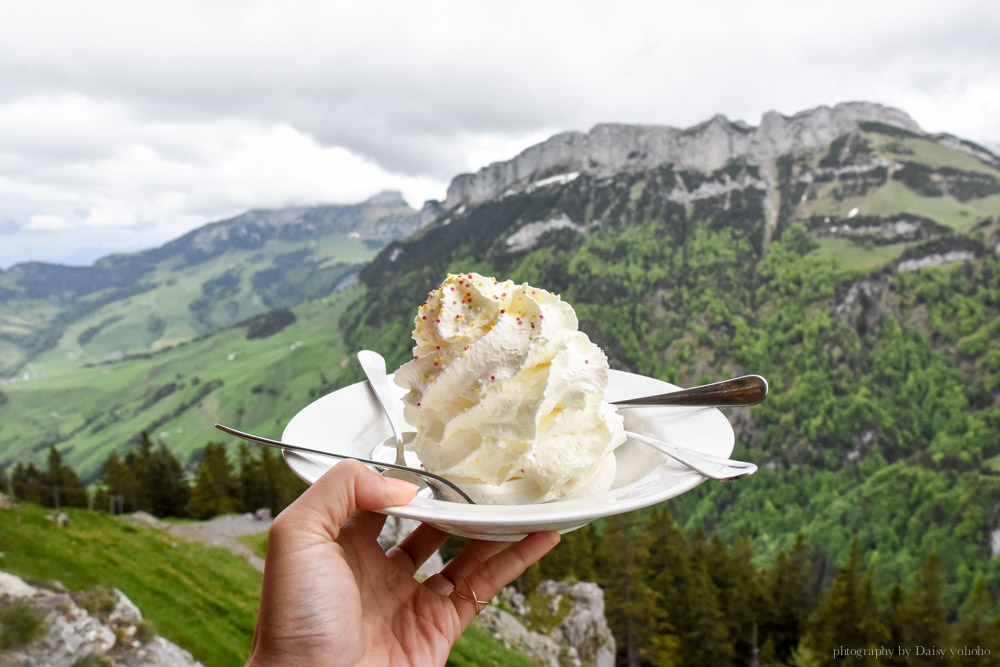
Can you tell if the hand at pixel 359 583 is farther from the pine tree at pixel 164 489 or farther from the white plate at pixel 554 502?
the pine tree at pixel 164 489

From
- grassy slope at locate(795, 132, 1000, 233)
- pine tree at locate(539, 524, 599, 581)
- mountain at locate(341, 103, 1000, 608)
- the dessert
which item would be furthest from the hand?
grassy slope at locate(795, 132, 1000, 233)

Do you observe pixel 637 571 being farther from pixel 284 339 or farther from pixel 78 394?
pixel 78 394

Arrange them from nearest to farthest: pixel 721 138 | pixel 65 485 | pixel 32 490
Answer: pixel 32 490 < pixel 65 485 < pixel 721 138

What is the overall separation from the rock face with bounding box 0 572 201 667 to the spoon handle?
30.9ft

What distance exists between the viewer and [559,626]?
2372cm

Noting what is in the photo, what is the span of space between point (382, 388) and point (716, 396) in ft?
5.83

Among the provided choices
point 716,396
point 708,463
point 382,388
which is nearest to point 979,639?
point 716,396

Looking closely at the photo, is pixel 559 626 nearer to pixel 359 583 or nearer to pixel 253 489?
pixel 359 583

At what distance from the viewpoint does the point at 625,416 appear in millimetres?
3238

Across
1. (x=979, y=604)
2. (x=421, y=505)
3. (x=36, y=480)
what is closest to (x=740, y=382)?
(x=421, y=505)

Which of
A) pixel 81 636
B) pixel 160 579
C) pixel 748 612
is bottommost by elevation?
pixel 748 612

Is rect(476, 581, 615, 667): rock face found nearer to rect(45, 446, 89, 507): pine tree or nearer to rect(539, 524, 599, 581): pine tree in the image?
rect(539, 524, 599, 581): pine tree

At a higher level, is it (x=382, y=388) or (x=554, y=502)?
(x=382, y=388)

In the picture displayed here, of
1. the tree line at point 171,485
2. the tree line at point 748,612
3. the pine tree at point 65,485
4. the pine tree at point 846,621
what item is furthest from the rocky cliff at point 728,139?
the pine tree at point 65,485
